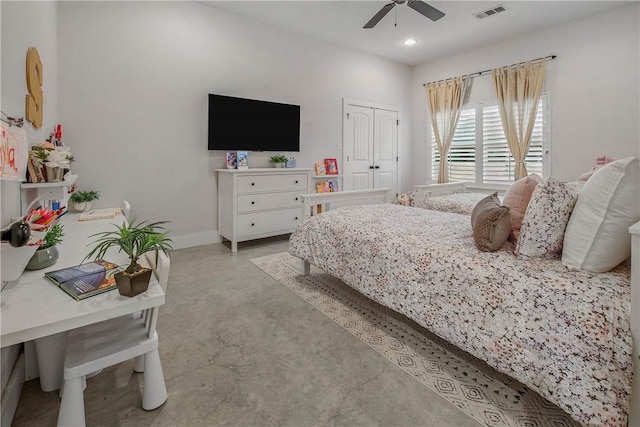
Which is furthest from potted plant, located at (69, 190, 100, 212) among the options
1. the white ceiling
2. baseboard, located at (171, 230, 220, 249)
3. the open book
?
the white ceiling

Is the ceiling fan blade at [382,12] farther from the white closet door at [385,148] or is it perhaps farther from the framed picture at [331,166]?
the white closet door at [385,148]

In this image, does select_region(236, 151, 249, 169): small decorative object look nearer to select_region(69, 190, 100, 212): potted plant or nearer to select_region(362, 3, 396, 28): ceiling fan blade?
select_region(69, 190, 100, 212): potted plant

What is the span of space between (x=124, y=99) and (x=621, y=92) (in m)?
5.55

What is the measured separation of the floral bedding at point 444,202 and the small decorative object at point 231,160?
6.89 ft

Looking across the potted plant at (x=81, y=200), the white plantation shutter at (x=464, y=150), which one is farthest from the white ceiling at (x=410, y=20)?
the potted plant at (x=81, y=200)

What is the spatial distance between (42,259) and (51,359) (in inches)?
20.1

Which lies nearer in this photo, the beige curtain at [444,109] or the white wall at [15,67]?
the white wall at [15,67]

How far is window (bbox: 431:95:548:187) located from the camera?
176 inches

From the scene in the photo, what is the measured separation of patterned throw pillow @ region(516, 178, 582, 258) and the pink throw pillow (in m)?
0.18

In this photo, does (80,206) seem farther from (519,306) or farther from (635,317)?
(635,317)

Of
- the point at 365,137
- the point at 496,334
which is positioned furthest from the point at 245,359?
the point at 365,137

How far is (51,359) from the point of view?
58.0 inches

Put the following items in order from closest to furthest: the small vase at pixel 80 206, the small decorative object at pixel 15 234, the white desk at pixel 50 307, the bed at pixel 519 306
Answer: the white desk at pixel 50 307, the small decorative object at pixel 15 234, the bed at pixel 519 306, the small vase at pixel 80 206

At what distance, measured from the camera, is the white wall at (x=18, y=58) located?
→ 144cm
